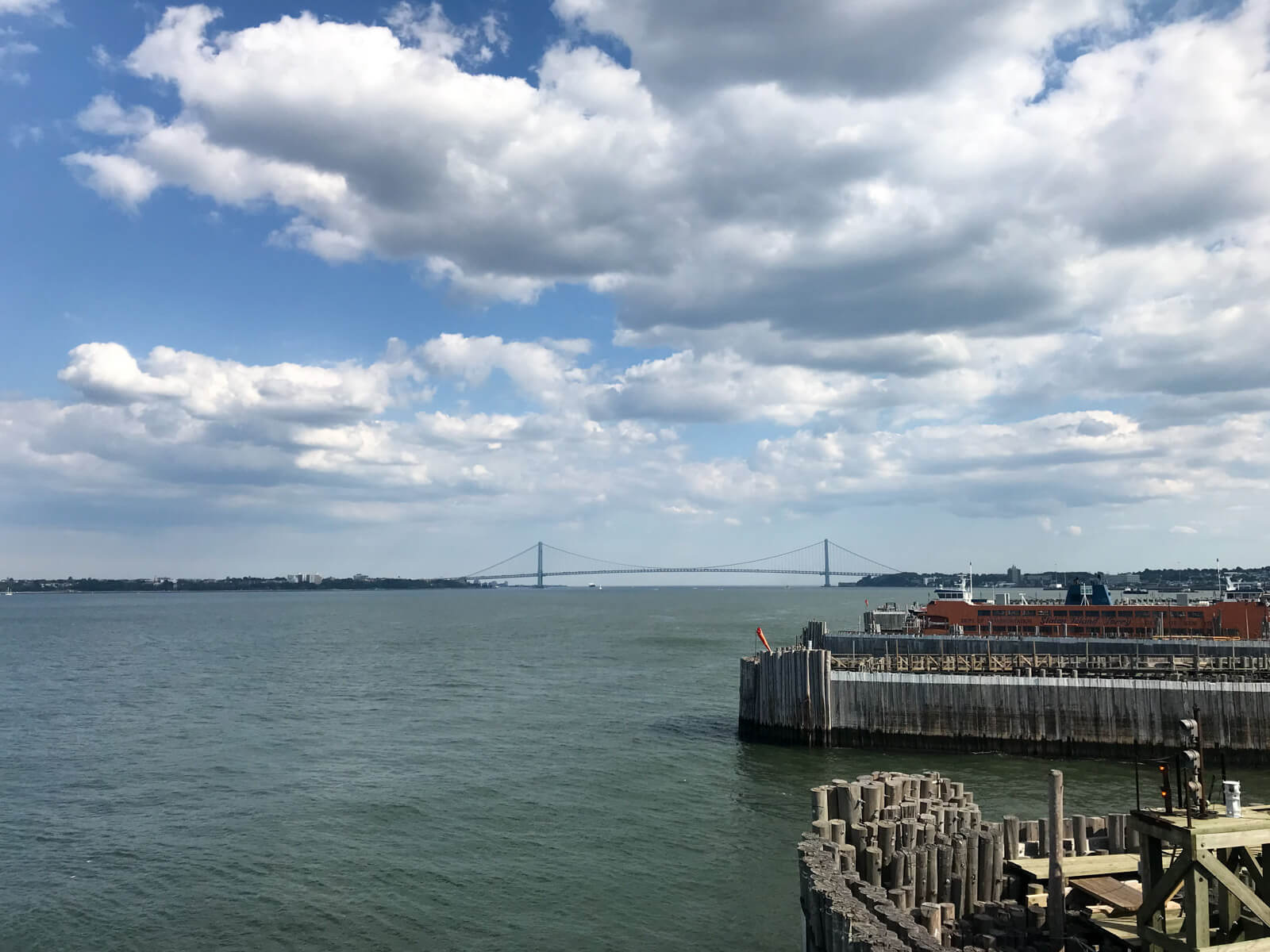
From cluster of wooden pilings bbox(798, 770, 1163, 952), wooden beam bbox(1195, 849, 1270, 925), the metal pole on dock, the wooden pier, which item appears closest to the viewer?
wooden beam bbox(1195, 849, 1270, 925)

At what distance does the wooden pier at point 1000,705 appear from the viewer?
36.2 meters

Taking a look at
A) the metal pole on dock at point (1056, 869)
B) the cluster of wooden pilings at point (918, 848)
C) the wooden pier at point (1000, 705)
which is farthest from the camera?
the wooden pier at point (1000, 705)

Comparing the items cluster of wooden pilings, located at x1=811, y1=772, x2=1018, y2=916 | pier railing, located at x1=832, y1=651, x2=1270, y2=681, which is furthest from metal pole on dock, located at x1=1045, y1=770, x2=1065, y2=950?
pier railing, located at x1=832, y1=651, x2=1270, y2=681

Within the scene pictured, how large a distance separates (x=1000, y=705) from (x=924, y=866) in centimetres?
2507

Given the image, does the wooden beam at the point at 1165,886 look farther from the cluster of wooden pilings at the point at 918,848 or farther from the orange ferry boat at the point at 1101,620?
the orange ferry boat at the point at 1101,620

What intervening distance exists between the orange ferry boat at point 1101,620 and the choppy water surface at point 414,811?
2389 cm

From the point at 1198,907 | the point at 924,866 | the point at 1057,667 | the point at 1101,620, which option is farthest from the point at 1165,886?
the point at 1101,620

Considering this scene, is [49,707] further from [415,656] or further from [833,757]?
[833,757]

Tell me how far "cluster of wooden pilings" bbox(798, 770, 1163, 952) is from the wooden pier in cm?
2036

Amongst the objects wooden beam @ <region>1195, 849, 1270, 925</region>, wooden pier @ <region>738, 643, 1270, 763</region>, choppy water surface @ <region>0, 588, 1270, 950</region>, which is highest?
wooden beam @ <region>1195, 849, 1270, 925</region>

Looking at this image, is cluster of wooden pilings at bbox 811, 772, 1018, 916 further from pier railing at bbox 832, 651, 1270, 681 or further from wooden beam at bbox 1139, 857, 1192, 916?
pier railing at bbox 832, 651, 1270, 681

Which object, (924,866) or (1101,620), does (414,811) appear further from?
(1101,620)

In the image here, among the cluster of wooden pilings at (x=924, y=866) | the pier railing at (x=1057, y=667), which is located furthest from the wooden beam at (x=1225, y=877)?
the pier railing at (x=1057, y=667)

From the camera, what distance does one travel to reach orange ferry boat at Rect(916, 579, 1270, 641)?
68688mm
